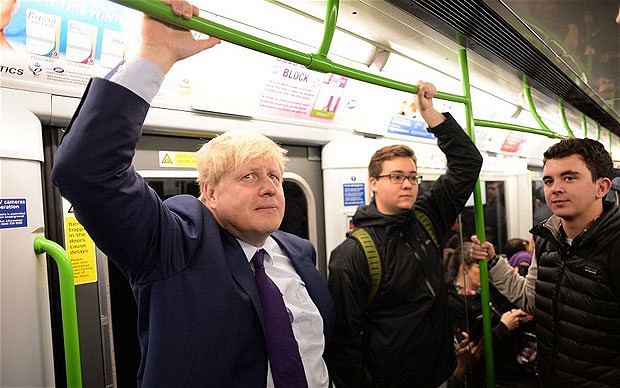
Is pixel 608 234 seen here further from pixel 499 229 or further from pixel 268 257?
pixel 499 229

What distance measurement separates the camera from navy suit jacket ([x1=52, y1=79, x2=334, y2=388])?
2.85ft

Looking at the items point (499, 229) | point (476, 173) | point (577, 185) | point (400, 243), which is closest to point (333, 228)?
point (400, 243)

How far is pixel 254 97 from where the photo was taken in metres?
2.33

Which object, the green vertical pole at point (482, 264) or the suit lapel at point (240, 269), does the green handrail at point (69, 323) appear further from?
the green vertical pole at point (482, 264)

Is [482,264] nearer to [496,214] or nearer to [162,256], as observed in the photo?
[162,256]

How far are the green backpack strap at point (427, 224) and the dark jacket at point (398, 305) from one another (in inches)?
2.1

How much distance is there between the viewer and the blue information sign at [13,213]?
1.45 meters

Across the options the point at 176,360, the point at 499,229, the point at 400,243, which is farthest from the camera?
the point at 499,229

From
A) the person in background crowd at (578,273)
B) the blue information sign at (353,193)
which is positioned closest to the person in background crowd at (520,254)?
the person in background crowd at (578,273)

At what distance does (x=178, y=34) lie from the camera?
0.99 m

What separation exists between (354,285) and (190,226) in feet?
3.11

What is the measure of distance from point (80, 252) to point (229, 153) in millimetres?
998

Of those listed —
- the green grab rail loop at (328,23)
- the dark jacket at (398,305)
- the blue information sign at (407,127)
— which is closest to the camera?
the green grab rail loop at (328,23)

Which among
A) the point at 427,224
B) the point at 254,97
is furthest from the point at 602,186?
the point at 254,97
